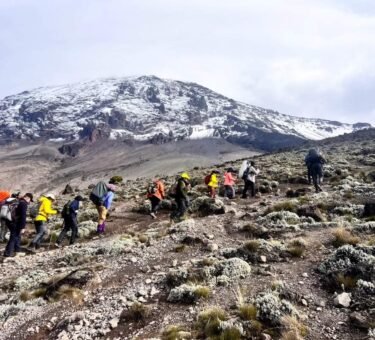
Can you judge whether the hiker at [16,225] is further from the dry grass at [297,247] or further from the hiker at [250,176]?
the hiker at [250,176]

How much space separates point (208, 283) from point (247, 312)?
1.76m

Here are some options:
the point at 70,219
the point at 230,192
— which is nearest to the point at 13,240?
the point at 70,219

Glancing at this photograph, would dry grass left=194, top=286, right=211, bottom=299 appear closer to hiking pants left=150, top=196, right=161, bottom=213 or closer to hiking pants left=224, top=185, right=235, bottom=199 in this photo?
hiking pants left=150, top=196, right=161, bottom=213

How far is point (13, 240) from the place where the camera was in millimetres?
15156

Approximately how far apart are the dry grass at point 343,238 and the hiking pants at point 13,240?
33.0 ft

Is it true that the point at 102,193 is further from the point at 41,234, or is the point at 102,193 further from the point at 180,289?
the point at 180,289

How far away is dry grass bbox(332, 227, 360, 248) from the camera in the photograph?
11.6 meters

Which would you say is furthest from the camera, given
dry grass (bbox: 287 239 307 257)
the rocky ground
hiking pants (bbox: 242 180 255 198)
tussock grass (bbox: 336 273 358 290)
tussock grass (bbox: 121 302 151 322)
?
hiking pants (bbox: 242 180 255 198)

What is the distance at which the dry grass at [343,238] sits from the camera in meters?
11.6

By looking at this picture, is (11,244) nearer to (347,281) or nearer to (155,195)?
(155,195)

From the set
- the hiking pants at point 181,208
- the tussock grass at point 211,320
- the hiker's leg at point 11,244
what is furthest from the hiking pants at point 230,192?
the tussock grass at point 211,320

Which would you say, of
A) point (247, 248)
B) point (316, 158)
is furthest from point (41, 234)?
point (316, 158)

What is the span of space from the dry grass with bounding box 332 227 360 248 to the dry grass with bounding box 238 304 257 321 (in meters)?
4.19

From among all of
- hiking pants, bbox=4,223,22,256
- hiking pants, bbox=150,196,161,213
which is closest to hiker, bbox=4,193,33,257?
hiking pants, bbox=4,223,22,256
